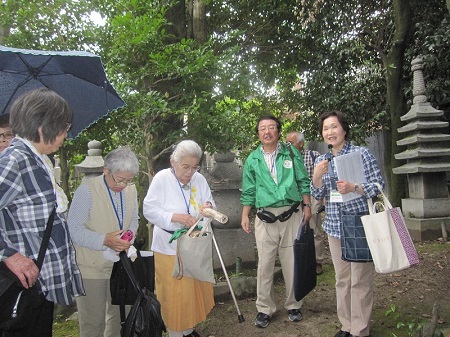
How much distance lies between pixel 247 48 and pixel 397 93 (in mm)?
3756

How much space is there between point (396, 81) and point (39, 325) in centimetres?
913

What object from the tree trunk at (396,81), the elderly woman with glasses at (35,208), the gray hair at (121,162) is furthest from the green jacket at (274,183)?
the tree trunk at (396,81)

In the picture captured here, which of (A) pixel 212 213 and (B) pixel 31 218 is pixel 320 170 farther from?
(B) pixel 31 218

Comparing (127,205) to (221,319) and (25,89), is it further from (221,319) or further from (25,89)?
(221,319)

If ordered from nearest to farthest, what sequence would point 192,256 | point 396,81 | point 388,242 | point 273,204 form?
point 388,242, point 192,256, point 273,204, point 396,81

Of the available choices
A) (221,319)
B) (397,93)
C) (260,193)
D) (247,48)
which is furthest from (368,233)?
(397,93)

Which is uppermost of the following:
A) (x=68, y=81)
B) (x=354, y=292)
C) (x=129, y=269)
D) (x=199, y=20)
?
(x=199, y=20)

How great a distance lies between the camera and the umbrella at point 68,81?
3.03 metres

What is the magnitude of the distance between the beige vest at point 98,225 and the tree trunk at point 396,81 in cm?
777

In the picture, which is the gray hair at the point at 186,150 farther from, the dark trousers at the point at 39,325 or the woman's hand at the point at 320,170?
the dark trousers at the point at 39,325

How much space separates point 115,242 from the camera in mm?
2762


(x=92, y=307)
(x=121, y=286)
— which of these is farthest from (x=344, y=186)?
(x=92, y=307)

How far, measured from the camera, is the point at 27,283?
196 centimetres

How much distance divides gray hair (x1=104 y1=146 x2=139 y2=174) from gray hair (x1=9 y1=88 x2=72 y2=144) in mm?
754
